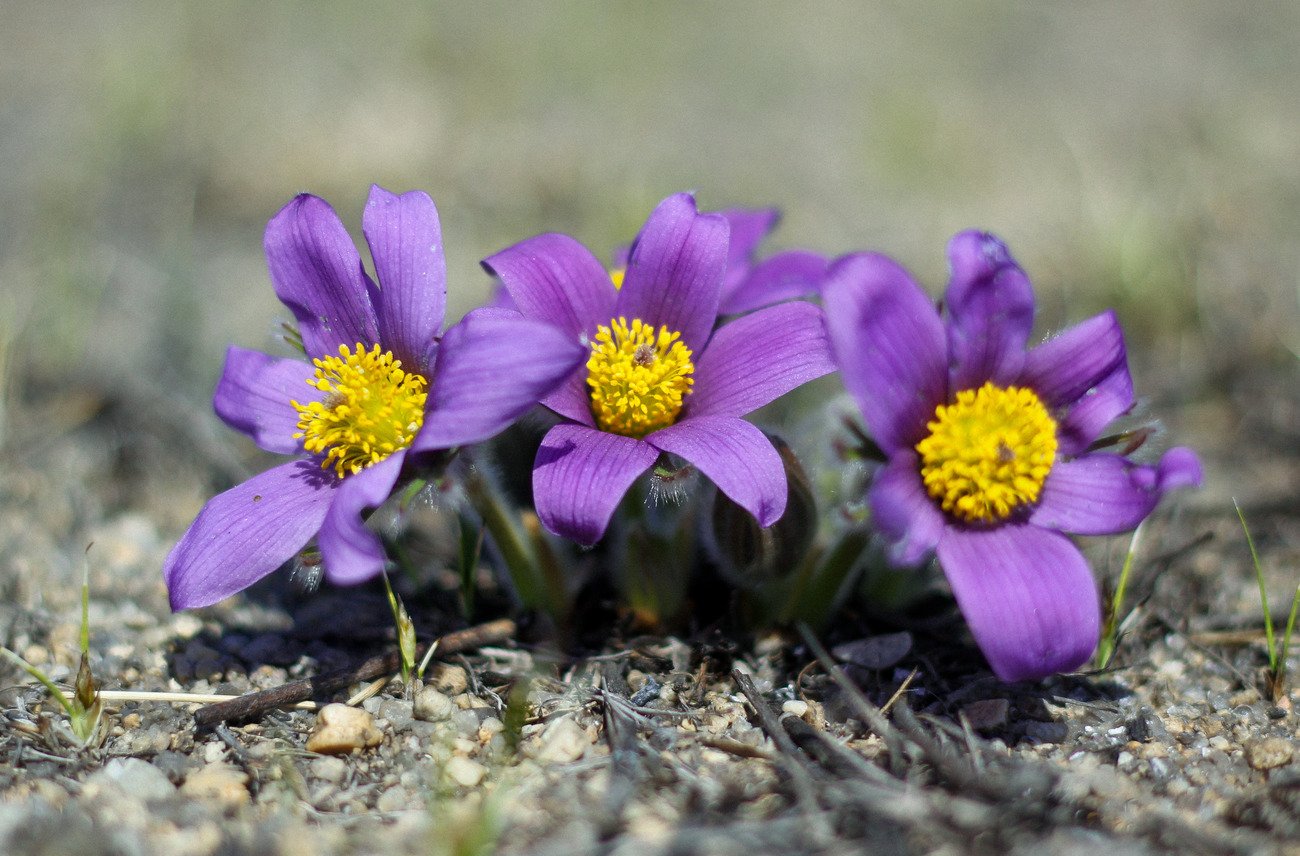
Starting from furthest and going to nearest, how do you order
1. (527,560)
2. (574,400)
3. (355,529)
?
1. (527,560)
2. (574,400)
3. (355,529)

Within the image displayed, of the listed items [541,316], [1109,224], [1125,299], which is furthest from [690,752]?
[1109,224]

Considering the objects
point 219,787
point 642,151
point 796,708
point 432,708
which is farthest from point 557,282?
point 642,151

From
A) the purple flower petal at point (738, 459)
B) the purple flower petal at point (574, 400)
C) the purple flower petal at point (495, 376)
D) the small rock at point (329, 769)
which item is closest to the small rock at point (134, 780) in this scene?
the small rock at point (329, 769)

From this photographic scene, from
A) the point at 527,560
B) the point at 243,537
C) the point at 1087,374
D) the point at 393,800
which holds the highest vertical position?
the point at 1087,374

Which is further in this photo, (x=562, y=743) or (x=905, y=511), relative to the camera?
(x=562, y=743)

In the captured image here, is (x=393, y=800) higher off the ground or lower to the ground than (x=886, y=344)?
lower

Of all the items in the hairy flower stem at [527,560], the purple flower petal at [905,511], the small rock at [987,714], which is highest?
the purple flower petal at [905,511]

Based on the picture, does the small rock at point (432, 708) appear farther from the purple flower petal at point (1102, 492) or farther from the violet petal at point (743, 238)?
the purple flower petal at point (1102, 492)

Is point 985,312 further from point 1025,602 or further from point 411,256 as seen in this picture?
point 411,256
